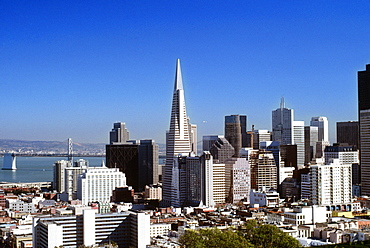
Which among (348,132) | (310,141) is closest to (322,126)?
(310,141)

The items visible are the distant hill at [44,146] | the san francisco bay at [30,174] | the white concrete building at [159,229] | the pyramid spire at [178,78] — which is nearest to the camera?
the white concrete building at [159,229]

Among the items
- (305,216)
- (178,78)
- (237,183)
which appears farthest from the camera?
(178,78)

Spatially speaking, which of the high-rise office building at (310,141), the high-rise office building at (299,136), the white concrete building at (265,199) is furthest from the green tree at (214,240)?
the high-rise office building at (310,141)

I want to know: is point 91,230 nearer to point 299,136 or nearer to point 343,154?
point 343,154

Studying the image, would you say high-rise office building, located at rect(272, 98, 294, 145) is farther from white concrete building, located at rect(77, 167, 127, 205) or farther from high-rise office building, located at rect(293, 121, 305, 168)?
white concrete building, located at rect(77, 167, 127, 205)

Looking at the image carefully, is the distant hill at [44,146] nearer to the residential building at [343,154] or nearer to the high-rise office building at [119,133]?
the high-rise office building at [119,133]

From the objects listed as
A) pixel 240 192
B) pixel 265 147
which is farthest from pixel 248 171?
pixel 265 147
